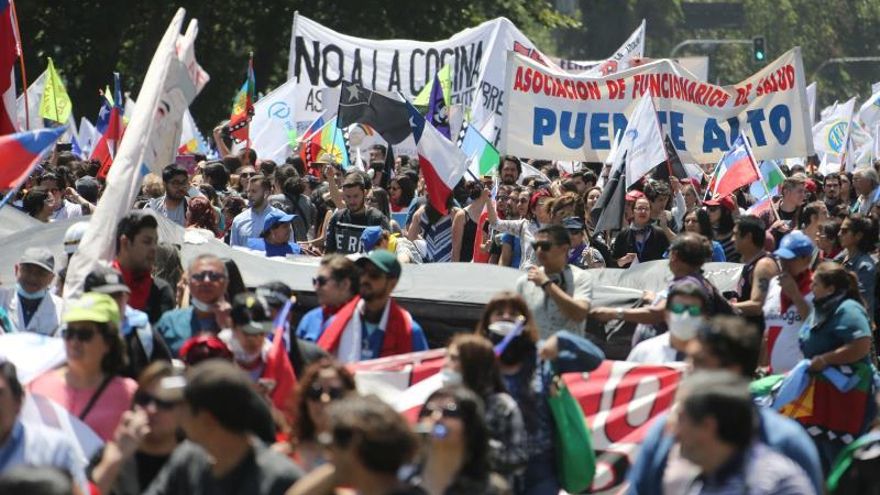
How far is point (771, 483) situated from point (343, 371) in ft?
5.19

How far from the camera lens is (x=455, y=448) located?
5.20 meters

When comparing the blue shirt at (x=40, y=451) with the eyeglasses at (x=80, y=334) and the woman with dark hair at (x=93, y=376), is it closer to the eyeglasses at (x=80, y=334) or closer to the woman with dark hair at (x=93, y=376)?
the woman with dark hair at (x=93, y=376)

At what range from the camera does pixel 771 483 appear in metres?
4.80

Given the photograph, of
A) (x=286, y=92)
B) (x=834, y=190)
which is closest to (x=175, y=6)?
(x=286, y=92)

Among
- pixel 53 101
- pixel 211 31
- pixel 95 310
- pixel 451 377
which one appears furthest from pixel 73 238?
pixel 211 31

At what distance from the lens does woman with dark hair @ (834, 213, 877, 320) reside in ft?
35.3

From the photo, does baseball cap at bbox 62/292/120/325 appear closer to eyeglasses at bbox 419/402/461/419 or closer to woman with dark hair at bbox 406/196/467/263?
eyeglasses at bbox 419/402/461/419

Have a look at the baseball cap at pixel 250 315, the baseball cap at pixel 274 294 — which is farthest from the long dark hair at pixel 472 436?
the baseball cap at pixel 274 294

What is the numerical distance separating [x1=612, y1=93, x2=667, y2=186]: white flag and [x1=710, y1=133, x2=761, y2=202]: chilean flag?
71 cm

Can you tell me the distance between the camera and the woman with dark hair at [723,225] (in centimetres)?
1231

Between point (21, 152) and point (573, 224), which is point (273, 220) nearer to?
point (573, 224)

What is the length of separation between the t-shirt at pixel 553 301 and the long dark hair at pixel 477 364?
6.37 ft

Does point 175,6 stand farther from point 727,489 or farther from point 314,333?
point 727,489

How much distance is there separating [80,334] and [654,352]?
8.65 ft
